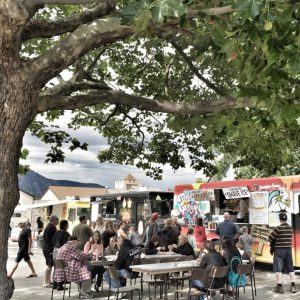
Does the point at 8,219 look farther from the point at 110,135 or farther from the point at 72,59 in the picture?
the point at 110,135

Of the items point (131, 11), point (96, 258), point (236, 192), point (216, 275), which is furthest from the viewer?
point (236, 192)

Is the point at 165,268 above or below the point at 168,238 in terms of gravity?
below

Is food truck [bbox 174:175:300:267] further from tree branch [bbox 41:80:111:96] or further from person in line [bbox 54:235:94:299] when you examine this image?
tree branch [bbox 41:80:111:96]

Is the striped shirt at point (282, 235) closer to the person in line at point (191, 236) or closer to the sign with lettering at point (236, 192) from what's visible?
the person in line at point (191, 236)

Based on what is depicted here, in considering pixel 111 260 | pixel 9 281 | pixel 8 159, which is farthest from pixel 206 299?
pixel 8 159

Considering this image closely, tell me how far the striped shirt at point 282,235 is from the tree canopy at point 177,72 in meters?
2.69

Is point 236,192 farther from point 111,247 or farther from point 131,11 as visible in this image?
point 131,11

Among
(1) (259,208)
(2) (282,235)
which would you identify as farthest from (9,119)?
(1) (259,208)

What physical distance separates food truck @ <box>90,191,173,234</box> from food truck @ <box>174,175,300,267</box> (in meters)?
2.00

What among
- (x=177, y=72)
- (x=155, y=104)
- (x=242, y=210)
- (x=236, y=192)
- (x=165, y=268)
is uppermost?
(x=177, y=72)

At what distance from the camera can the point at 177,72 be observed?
1368cm

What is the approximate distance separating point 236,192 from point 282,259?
4686mm

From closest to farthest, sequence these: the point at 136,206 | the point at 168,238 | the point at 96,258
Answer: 1. the point at 96,258
2. the point at 168,238
3. the point at 136,206

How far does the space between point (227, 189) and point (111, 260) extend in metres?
6.55
